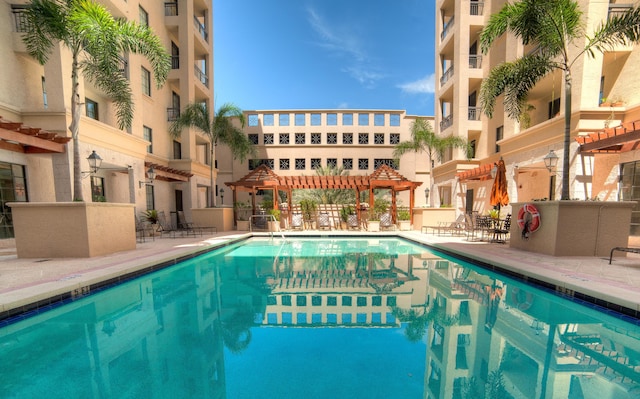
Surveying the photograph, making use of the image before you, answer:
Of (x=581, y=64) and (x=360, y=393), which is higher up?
(x=581, y=64)

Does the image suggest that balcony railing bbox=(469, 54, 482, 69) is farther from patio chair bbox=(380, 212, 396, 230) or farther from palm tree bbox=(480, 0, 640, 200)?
patio chair bbox=(380, 212, 396, 230)

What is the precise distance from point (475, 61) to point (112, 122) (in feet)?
69.8

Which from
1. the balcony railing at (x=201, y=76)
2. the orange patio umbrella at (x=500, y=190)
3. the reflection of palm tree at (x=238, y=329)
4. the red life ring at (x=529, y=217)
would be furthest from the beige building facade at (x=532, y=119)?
the balcony railing at (x=201, y=76)

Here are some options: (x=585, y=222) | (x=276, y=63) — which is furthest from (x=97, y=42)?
(x=276, y=63)

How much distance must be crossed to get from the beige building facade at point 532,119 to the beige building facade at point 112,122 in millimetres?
17237

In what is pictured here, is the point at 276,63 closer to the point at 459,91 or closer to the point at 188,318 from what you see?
the point at 459,91

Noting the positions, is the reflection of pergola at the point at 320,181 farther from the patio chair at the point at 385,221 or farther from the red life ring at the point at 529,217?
the red life ring at the point at 529,217

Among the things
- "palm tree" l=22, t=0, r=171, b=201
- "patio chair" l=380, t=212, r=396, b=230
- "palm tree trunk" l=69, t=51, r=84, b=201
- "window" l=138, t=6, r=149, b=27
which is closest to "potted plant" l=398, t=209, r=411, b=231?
"patio chair" l=380, t=212, r=396, b=230

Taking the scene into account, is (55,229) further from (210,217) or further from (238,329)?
(210,217)

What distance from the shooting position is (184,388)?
2639mm

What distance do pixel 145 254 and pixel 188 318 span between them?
4.58 m

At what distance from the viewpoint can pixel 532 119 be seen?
1427 centimetres

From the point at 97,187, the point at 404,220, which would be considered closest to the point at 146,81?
the point at 97,187

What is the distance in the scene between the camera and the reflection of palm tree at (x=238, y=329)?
11.6ft
